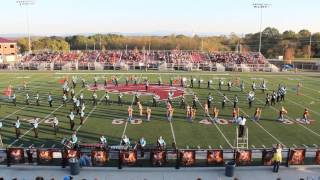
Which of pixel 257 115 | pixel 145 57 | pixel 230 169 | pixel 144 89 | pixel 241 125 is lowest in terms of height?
A: pixel 230 169

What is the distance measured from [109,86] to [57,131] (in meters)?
17.6

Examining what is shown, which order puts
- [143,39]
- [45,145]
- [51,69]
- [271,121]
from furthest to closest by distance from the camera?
[143,39] < [51,69] < [271,121] < [45,145]

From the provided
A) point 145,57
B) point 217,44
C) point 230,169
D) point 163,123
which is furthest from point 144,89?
point 217,44

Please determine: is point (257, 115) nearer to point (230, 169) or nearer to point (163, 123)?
point (163, 123)

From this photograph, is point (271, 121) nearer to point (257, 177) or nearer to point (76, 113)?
point (257, 177)

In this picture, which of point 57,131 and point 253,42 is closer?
point 57,131

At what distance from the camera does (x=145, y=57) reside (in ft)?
214

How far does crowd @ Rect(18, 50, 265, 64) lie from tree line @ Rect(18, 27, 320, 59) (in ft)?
94.0

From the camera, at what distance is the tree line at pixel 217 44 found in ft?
332

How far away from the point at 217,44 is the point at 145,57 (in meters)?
59.5

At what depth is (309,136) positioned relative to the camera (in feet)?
68.1

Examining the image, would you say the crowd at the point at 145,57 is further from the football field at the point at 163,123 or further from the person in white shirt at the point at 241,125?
the person in white shirt at the point at 241,125

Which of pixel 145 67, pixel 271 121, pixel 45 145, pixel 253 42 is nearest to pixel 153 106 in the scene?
pixel 271 121

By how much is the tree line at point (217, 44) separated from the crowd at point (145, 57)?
28646 mm
